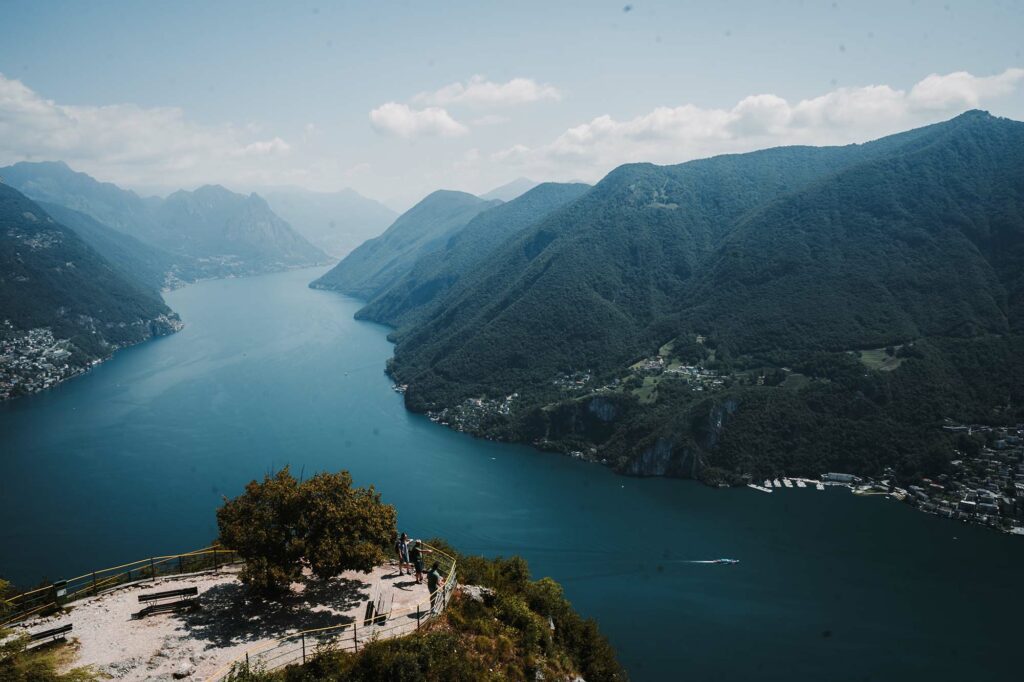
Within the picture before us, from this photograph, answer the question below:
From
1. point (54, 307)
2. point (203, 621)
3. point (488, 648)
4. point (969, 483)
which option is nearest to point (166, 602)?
point (203, 621)

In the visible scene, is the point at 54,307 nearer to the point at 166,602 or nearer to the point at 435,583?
the point at 166,602

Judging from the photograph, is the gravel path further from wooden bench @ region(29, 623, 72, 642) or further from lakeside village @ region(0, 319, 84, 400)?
lakeside village @ region(0, 319, 84, 400)

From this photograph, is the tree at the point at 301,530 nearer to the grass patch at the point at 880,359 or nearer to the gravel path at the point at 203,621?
the gravel path at the point at 203,621

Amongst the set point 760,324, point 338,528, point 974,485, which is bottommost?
point 974,485

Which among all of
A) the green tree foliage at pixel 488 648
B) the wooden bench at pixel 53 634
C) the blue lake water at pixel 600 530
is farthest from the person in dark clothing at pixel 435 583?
the blue lake water at pixel 600 530

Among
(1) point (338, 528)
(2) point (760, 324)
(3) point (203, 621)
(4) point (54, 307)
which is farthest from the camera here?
(4) point (54, 307)

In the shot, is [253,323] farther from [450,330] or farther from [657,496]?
[657,496]
